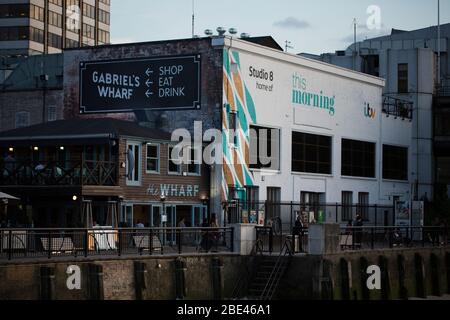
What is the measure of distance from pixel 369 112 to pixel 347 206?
9.61m

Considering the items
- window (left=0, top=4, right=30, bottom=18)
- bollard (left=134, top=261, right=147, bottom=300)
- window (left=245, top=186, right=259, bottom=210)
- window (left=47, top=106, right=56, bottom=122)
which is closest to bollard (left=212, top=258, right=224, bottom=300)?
bollard (left=134, top=261, right=147, bottom=300)

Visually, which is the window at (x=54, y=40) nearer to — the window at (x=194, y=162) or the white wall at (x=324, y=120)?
the white wall at (x=324, y=120)

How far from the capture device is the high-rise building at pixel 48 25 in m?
129

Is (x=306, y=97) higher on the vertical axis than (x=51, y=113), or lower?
higher

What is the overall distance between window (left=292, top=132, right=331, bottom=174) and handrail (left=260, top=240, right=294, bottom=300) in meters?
20.8

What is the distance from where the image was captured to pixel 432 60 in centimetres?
8338

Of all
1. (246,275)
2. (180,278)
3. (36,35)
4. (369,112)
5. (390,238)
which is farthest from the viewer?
(36,35)

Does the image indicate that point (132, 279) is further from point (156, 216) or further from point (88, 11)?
point (88, 11)

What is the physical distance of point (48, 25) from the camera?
134m

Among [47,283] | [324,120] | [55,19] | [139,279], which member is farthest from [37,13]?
[47,283]

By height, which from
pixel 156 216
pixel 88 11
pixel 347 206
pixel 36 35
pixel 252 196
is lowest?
pixel 156 216
